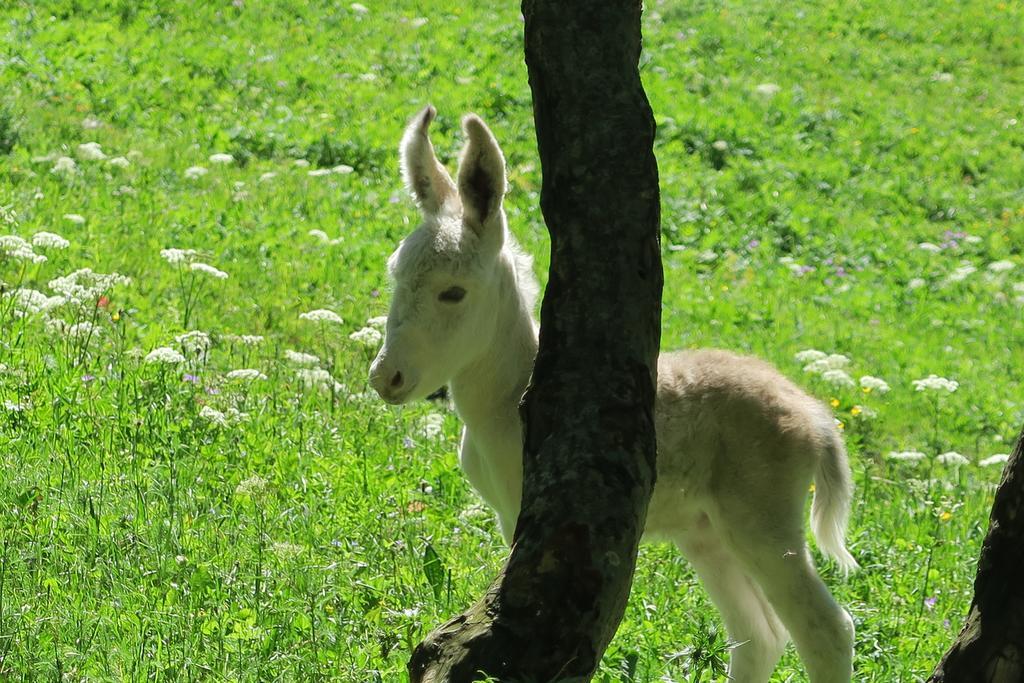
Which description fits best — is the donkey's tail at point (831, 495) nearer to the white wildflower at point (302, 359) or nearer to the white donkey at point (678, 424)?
the white donkey at point (678, 424)

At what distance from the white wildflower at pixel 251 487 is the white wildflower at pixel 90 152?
21.5 ft

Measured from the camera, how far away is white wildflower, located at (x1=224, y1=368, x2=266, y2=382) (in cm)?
690

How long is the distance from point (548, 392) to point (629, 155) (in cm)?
73

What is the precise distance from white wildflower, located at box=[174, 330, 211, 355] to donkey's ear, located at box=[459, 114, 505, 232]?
255 centimetres

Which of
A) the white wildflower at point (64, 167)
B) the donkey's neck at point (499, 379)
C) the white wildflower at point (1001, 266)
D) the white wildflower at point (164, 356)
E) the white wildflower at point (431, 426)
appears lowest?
the white wildflower at point (1001, 266)

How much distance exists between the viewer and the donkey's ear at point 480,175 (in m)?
4.76

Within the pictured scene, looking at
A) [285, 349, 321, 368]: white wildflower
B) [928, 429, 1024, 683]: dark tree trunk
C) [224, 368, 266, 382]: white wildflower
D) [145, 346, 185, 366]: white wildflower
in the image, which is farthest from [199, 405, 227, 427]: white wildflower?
[928, 429, 1024, 683]: dark tree trunk

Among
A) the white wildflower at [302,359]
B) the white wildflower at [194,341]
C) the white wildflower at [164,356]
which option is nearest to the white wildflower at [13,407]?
the white wildflower at [164,356]

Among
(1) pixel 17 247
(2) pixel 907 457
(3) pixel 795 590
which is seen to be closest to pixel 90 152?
(1) pixel 17 247

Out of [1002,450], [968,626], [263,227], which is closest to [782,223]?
[1002,450]

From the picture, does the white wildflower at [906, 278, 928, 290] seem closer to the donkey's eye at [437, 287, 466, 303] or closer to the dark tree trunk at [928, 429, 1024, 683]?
the donkey's eye at [437, 287, 466, 303]

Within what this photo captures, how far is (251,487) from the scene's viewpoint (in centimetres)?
586

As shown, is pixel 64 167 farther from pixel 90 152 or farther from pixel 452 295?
pixel 452 295

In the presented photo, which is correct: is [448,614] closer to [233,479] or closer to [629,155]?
[233,479]
